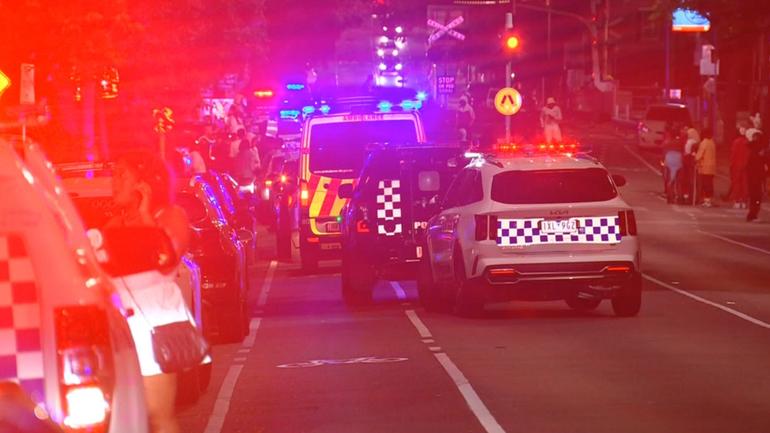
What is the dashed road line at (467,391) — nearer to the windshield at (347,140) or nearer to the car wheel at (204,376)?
the car wheel at (204,376)

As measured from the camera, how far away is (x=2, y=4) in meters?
26.9

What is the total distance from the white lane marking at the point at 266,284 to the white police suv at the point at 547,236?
426 cm

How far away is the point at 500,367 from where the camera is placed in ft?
48.6

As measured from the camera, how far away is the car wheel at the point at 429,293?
65.5 feet

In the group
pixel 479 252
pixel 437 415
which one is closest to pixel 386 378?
pixel 437 415

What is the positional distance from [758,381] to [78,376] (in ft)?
30.3

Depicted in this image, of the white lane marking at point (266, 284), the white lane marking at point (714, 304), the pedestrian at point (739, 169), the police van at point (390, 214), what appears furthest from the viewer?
the pedestrian at point (739, 169)

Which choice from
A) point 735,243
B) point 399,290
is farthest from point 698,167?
point 399,290

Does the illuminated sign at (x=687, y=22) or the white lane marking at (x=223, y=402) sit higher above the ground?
the illuminated sign at (x=687, y=22)

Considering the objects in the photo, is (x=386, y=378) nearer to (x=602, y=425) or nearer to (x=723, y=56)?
(x=602, y=425)

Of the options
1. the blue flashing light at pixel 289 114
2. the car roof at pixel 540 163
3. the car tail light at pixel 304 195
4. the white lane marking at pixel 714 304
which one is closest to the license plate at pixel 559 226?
the car roof at pixel 540 163

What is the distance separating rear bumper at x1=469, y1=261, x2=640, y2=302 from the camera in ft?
59.8

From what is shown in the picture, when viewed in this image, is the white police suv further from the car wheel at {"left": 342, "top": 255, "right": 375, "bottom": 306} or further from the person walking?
the person walking

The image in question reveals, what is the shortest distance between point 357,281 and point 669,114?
44.4 meters
